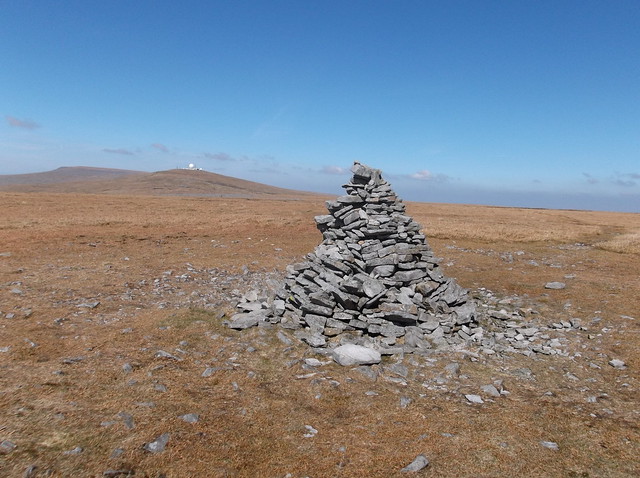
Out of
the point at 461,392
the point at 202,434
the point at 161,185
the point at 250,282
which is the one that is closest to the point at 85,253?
the point at 250,282

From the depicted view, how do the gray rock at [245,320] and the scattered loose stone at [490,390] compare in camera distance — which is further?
the gray rock at [245,320]

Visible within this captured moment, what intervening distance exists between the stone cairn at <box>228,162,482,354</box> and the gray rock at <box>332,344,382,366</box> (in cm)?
61

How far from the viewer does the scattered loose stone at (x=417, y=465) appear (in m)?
6.96

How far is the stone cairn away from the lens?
13.1 meters

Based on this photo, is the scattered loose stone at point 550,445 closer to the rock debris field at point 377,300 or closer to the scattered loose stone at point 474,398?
the scattered loose stone at point 474,398

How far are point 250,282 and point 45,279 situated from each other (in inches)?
418

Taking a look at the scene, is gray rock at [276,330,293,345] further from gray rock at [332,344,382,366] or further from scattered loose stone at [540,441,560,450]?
scattered loose stone at [540,441,560,450]

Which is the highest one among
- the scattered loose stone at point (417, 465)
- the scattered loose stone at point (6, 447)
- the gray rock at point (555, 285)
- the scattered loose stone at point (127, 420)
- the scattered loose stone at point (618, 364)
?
the gray rock at point (555, 285)

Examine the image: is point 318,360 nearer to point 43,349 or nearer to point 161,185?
point 43,349

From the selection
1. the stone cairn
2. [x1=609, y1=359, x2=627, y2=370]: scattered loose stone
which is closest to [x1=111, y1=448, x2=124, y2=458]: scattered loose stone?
the stone cairn

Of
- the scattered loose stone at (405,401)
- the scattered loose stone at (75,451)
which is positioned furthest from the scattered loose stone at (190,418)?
the scattered loose stone at (405,401)

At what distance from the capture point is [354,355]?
11445 millimetres

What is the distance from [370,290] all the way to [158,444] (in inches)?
336

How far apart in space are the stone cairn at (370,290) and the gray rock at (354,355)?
0.61 meters
